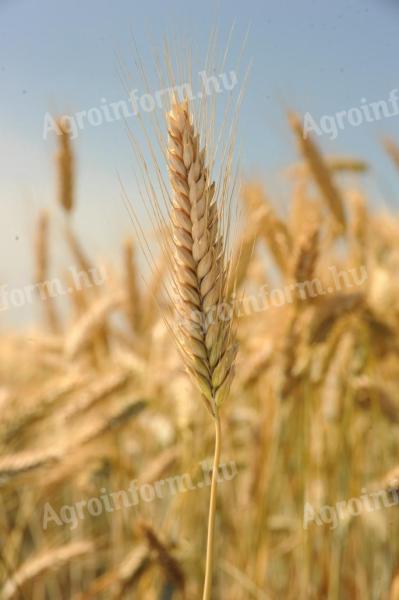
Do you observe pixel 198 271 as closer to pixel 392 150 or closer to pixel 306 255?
pixel 306 255

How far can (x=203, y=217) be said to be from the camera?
849 mm

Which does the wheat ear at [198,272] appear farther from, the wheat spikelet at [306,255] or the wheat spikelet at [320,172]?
the wheat spikelet at [320,172]

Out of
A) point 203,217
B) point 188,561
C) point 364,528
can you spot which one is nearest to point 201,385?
point 203,217

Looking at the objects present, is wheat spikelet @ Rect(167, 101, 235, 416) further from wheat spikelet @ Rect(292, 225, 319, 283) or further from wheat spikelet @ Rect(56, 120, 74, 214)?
wheat spikelet @ Rect(56, 120, 74, 214)

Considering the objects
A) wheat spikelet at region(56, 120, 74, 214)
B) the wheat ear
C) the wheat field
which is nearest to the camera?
the wheat ear

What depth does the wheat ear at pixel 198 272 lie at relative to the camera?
0.84 m

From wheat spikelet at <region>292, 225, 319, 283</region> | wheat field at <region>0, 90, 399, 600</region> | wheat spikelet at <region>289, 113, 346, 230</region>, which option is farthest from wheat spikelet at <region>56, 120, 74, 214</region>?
wheat spikelet at <region>292, 225, 319, 283</region>

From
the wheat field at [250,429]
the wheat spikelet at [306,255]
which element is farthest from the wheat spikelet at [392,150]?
the wheat spikelet at [306,255]

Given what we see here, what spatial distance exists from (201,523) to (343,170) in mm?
1425

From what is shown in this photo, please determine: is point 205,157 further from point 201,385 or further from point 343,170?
point 343,170

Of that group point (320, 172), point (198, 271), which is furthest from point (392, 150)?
point (198, 271)

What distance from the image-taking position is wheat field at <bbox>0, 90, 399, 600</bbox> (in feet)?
5.07

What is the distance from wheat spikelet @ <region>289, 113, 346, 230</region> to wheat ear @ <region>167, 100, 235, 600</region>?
108cm

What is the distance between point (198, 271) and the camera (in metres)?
0.85
